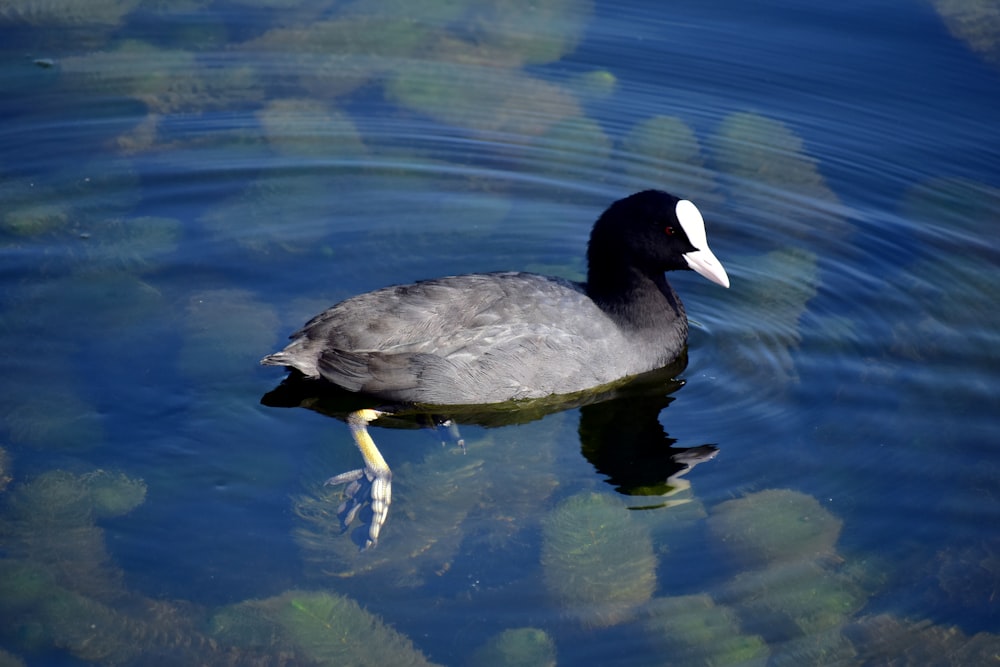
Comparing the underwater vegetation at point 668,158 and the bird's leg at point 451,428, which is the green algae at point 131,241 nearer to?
the bird's leg at point 451,428

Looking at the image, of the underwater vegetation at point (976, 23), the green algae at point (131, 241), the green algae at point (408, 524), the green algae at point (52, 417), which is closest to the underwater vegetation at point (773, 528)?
the green algae at point (408, 524)

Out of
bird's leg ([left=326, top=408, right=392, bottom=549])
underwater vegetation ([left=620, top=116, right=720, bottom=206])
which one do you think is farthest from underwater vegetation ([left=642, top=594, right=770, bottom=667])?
underwater vegetation ([left=620, top=116, right=720, bottom=206])

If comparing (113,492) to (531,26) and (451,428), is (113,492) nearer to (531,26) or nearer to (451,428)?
(451,428)

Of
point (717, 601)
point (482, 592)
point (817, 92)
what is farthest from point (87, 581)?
point (817, 92)

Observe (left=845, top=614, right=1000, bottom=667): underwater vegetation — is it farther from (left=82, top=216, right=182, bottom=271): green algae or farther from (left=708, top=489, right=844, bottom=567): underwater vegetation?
(left=82, top=216, right=182, bottom=271): green algae

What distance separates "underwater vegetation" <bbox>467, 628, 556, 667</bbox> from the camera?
4.43 metres

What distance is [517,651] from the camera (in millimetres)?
4453

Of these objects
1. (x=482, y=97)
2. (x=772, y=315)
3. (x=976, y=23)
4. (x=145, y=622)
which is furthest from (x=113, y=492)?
(x=976, y=23)

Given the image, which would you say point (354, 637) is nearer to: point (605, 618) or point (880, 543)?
point (605, 618)

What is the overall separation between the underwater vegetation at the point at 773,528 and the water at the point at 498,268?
0.02 meters

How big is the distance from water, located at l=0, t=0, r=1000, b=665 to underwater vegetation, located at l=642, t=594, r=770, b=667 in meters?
0.01

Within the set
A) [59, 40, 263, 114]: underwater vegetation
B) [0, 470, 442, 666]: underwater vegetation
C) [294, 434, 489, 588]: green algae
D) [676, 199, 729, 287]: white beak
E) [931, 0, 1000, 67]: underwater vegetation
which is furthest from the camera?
[931, 0, 1000, 67]: underwater vegetation

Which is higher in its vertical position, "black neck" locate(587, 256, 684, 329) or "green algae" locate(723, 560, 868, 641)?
"black neck" locate(587, 256, 684, 329)

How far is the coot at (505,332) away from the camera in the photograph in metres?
5.78
